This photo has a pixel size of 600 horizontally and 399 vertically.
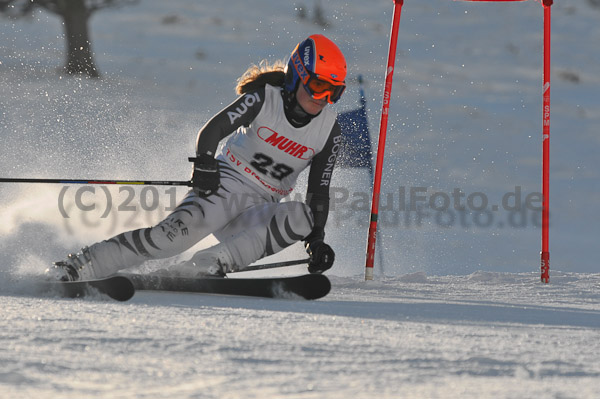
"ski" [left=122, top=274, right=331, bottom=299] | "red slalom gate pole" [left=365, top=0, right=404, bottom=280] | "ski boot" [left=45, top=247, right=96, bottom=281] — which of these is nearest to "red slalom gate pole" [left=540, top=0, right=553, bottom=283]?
"red slalom gate pole" [left=365, top=0, right=404, bottom=280]

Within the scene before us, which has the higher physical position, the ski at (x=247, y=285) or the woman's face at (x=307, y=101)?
the woman's face at (x=307, y=101)

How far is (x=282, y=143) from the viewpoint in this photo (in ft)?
15.9

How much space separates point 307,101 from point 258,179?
21.9 inches

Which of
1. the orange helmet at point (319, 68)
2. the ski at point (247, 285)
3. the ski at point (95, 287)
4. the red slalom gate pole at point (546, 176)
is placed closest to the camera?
the ski at point (95, 287)

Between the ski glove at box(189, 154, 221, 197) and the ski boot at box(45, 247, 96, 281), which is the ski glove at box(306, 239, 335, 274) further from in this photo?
the ski boot at box(45, 247, 96, 281)

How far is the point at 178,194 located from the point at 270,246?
2.40 meters

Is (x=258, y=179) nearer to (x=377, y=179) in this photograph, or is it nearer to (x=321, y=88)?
(x=321, y=88)

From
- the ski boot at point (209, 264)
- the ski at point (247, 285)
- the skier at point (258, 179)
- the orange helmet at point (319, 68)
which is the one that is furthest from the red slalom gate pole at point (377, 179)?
the ski at point (247, 285)

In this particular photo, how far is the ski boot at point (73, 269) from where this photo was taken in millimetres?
4160

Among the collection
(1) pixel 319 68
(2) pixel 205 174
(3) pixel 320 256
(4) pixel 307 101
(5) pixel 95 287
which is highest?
(1) pixel 319 68

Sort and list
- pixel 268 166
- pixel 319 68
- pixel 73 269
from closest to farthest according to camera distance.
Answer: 1. pixel 73 269
2. pixel 319 68
3. pixel 268 166

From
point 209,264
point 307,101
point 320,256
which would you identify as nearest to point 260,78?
point 307,101

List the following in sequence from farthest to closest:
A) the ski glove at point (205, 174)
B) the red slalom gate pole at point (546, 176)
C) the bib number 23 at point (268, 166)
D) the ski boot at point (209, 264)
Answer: the red slalom gate pole at point (546, 176) < the bib number 23 at point (268, 166) < the ski glove at point (205, 174) < the ski boot at point (209, 264)

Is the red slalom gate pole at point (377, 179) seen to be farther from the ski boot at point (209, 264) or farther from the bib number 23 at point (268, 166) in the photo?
the ski boot at point (209, 264)
